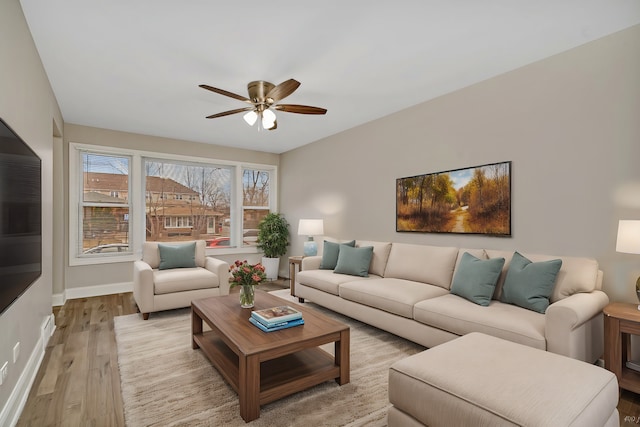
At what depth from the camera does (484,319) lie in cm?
244

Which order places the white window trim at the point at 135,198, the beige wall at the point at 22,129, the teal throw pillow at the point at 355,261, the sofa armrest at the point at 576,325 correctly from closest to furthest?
the beige wall at the point at 22,129
the sofa armrest at the point at 576,325
the teal throw pillow at the point at 355,261
the white window trim at the point at 135,198

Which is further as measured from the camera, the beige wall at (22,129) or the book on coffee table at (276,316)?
the book on coffee table at (276,316)

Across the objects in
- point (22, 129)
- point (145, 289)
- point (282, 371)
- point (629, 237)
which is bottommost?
point (282, 371)

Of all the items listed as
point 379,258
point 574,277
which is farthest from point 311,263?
point 574,277

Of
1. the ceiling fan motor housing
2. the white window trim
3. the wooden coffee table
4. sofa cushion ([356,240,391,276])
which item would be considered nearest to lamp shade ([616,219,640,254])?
the wooden coffee table

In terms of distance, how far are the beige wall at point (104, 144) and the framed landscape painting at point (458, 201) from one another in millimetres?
3679

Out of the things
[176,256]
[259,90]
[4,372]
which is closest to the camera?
[4,372]

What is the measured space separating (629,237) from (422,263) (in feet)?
5.69

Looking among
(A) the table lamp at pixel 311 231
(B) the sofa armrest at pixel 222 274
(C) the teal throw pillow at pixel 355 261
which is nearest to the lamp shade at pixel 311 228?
(A) the table lamp at pixel 311 231

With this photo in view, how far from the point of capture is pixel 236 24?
235cm

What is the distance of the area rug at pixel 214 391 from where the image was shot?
1.96 m

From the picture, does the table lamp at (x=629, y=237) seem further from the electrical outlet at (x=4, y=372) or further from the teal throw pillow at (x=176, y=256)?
the teal throw pillow at (x=176, y=256)

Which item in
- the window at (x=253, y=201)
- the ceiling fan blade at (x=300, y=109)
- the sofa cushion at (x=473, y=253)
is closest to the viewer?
the sofa cushion at (x=473, y=253)

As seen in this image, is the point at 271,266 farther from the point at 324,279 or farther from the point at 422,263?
the point at 422,263
